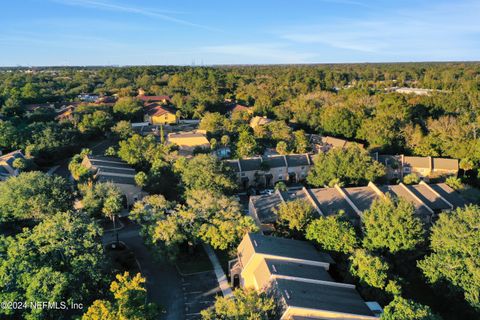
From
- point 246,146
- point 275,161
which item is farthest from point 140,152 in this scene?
point 275,161

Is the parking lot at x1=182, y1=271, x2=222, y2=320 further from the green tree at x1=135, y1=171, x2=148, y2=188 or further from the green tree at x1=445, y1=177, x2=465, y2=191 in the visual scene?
the green tree at x1=445, y1=177, x2=465, y2=191

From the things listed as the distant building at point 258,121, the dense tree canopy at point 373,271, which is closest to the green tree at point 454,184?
the dense tree canopy at point 373,271

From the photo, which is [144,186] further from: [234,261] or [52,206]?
[234,261]

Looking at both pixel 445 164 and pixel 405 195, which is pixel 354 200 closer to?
pixel 405 195

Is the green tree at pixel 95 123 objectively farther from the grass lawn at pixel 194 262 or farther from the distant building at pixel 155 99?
the grass lawn at pixel 194 262

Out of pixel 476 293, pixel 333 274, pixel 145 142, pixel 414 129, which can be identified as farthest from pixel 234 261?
pixel 414 129
